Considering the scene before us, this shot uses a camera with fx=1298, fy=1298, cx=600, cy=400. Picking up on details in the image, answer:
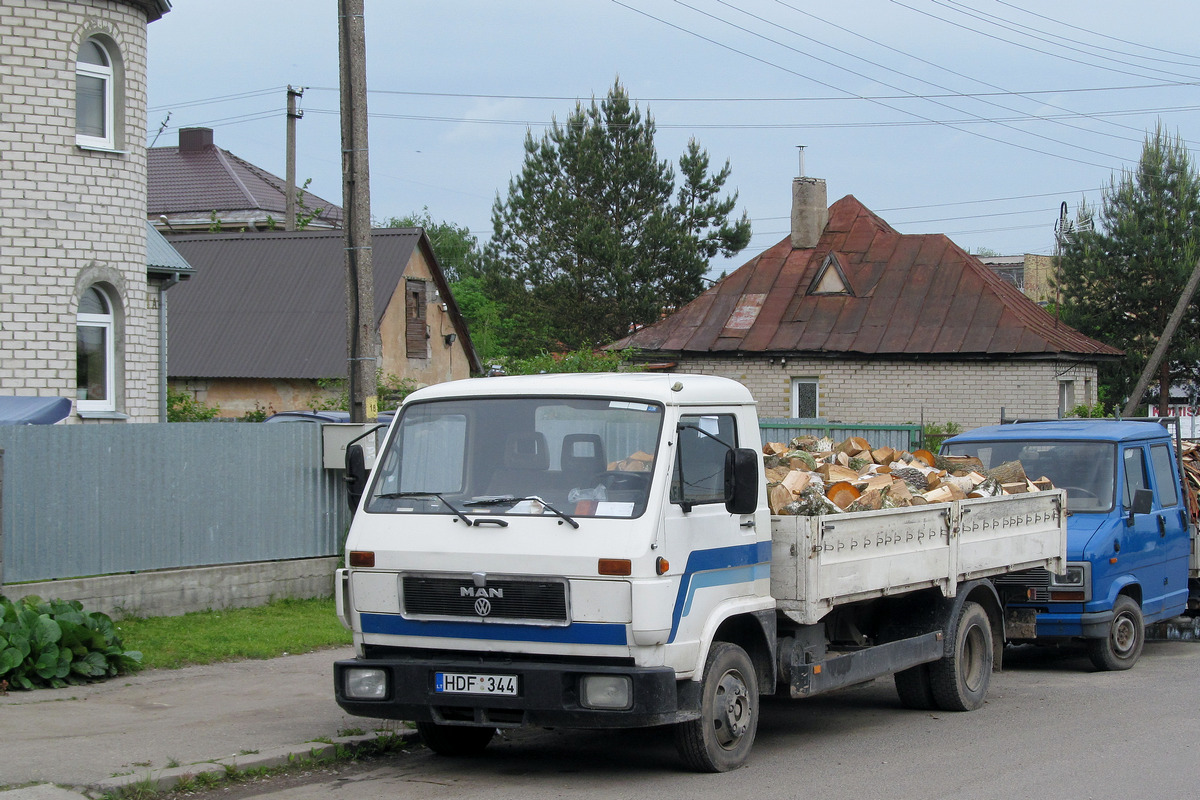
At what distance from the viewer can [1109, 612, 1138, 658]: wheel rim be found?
1111 cm

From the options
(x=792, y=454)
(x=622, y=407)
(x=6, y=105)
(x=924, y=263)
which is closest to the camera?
(x=622, y=407)

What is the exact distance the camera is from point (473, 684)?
670 cm

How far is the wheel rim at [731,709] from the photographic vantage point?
703cm

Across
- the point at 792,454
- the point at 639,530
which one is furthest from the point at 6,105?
the point at 639,530

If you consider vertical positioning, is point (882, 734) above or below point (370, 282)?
below

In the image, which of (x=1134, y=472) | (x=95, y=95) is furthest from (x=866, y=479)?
(x=95, y=95)

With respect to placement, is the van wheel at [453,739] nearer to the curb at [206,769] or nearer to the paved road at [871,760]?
the paved road at [871,760]

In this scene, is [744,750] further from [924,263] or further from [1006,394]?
[924,263]

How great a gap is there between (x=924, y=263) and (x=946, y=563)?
26279mm

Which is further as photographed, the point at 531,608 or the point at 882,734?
the point at 882,734

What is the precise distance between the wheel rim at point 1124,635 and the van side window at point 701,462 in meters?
5.45

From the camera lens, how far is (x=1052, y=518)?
33.6 ft

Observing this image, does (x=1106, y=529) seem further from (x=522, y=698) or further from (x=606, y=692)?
(x=522, y=698)

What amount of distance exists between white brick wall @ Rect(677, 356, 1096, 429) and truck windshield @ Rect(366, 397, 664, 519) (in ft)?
79.2
